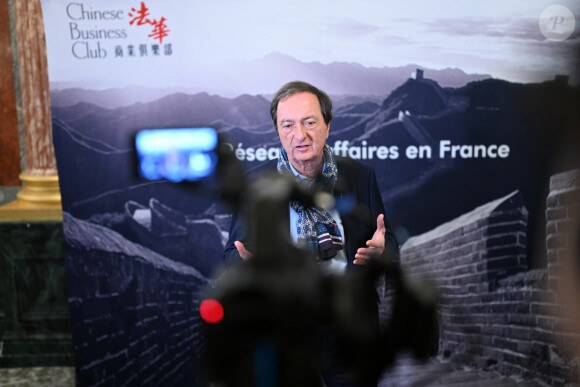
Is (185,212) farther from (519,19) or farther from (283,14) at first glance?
(519,19)

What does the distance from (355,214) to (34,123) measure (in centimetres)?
188

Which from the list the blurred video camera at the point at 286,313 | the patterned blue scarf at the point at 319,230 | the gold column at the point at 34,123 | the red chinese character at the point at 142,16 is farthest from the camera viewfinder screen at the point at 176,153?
the blurred video camera at the point at 286,313

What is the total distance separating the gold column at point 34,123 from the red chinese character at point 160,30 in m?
0.90

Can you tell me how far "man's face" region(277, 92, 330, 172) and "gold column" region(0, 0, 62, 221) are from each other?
1.59 m

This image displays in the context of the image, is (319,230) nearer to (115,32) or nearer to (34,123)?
(115,32)

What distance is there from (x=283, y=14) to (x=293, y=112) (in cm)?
61

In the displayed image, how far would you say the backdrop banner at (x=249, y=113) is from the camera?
2191mm

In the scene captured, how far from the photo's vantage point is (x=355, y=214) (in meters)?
1.88

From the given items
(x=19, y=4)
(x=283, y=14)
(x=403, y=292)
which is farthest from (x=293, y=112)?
(x=19, y=4)

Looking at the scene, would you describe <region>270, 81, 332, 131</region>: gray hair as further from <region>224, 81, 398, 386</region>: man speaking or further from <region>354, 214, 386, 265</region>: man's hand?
<region>354, 214, 386, 265</region>: man's hand

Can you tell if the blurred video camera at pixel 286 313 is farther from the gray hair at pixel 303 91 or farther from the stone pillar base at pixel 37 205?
the stone pillar base at pixel 37 205

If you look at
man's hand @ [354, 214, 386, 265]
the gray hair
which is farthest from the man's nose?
man's hand @ [354, 214, 386, 265]

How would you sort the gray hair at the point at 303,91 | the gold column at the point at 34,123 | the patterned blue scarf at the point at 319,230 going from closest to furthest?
the patterned blue scarf at the point at 319,230 → the gray hair at the point at 303,91 → the gold column at the point at 34,123

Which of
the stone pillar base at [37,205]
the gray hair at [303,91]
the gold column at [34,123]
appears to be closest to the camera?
the gray hair at [303,91]
